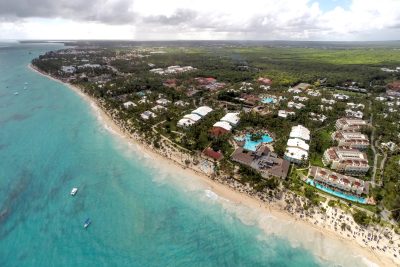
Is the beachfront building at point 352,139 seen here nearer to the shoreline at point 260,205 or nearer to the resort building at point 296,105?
the resort building at point 296,105

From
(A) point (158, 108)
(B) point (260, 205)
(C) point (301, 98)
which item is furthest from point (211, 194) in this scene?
(C) point (301, 98)

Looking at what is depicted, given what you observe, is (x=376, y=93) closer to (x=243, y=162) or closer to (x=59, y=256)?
(x=243, y=162)

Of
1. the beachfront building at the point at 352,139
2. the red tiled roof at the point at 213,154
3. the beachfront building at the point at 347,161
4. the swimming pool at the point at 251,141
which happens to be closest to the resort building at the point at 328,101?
the beachfront building at the point at 352,139

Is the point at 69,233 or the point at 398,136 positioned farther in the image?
the point at 398,136

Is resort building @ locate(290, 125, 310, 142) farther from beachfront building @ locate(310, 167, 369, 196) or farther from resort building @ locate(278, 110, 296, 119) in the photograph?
beachfront building @ locate(310, 167, 369, 196)

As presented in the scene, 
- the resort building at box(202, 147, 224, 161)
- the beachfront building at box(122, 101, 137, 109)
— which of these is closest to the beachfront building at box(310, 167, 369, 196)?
the resort building at box(202, 147, 224, 161)

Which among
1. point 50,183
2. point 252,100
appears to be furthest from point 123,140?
point 252,100

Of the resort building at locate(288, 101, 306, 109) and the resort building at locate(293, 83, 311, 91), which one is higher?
the resort building at locate(288, 101, 306, 109)
